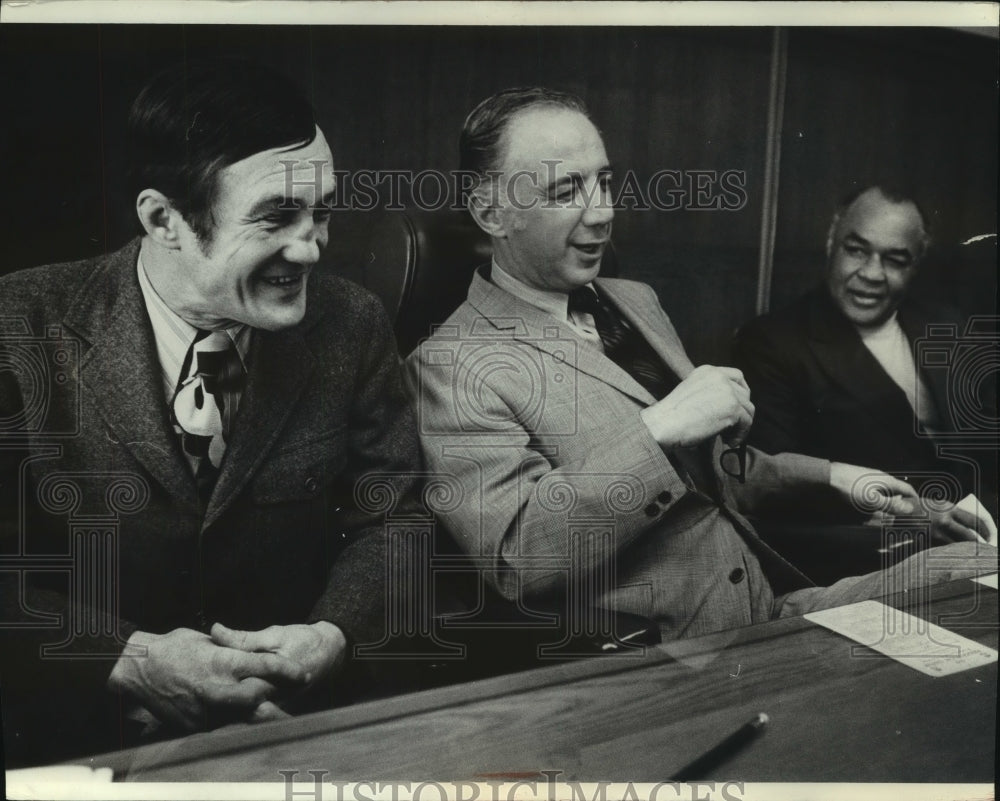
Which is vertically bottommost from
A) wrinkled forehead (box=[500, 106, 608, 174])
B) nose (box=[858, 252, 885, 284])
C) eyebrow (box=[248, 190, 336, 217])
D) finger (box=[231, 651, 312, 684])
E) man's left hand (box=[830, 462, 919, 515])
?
finger (box=[231, 651, 312, 684])

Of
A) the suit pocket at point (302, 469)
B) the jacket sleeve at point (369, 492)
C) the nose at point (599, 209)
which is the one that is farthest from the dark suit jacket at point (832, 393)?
the suit pocket at point (302, 469)

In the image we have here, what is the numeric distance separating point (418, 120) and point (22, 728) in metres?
2.14

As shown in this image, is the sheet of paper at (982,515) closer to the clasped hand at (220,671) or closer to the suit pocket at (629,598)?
the suit pocket at (629,598)

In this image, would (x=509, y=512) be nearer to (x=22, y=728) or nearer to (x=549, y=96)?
(x=549, y=96)

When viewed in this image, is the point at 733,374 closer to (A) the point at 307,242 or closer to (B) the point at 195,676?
(A) the point at 307,242

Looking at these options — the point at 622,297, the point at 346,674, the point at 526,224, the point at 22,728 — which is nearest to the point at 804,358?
the point at 622,297

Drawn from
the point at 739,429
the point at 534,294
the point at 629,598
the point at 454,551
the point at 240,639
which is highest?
the point at 534,294

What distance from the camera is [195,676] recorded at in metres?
2.89

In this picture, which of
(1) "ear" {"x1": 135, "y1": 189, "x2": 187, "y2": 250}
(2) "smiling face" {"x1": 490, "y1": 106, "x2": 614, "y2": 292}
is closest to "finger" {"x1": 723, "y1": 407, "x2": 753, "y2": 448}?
(2) "smiling face" {"x1": 490, "y1": 106, "x2": 614, "y2": 292}

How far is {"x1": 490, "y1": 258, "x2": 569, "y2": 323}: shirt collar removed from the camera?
2.91m

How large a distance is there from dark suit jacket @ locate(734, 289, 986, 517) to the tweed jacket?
0.57ft

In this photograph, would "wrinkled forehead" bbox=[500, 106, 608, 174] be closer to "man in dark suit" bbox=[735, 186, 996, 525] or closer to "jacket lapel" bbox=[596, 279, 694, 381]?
"jacket lapel" bbox=[596, 279, 694, 381]

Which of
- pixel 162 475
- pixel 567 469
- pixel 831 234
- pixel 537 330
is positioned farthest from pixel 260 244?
pixel 831 234

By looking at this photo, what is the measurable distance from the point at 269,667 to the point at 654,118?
1940 mm
